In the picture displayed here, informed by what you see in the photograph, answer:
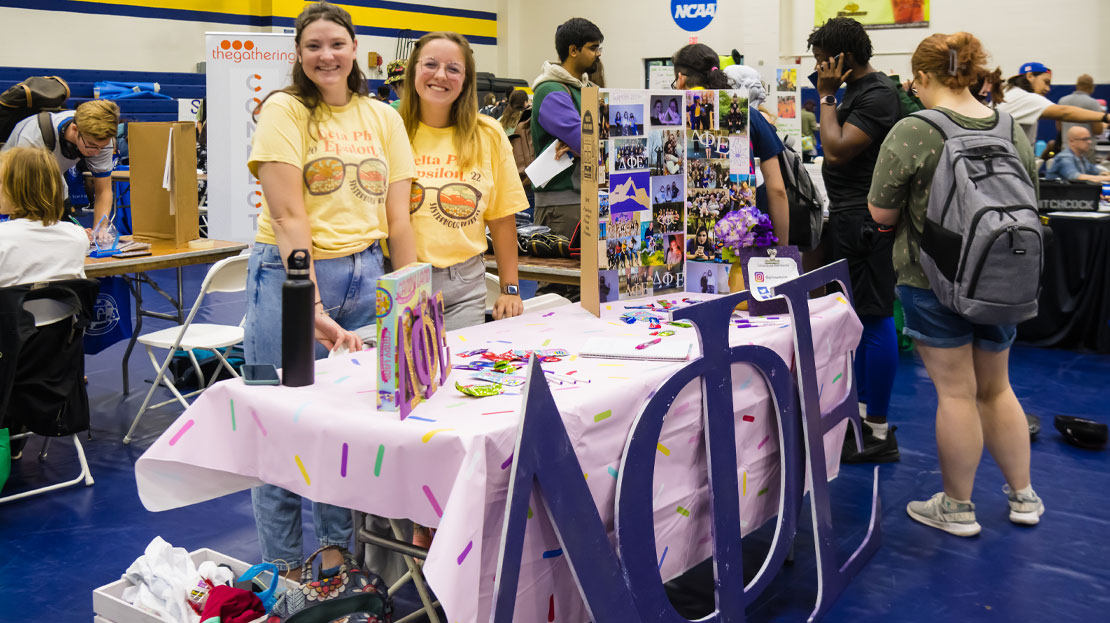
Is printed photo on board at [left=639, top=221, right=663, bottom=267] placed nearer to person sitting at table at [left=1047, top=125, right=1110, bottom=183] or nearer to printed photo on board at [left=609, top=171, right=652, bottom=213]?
printed photo on board at [left=609, top=171, right=652, bottom=213]

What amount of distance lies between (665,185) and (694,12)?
37.8 feet

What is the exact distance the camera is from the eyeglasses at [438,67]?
2.49 m

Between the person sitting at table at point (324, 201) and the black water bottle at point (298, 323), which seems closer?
the black water bottle at point (298, 323)

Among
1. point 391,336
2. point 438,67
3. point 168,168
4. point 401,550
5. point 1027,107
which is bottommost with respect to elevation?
point 401,550

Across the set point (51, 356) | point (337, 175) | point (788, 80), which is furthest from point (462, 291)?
point (788, 80)

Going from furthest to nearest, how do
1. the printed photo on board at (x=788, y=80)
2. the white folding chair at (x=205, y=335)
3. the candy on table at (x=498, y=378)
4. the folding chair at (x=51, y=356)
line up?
1. the printed photo on board at (x=788, y=80)
2. the white folding chair at (x=205, y=335)
3. the folding chair at (x=51, y=356)
4. the candy on table at (x=498, y=378)

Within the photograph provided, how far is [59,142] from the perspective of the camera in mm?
4793

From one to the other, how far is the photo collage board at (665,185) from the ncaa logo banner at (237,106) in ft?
6.46

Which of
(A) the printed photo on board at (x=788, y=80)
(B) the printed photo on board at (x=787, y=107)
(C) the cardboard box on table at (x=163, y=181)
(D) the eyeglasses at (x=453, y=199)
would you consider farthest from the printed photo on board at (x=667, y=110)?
(A) the printed photo on board at (x=788, y=80)

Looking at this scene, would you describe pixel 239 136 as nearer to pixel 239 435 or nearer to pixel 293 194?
pixel 293 194

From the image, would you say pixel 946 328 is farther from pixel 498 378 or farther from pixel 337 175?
pixel 337 175

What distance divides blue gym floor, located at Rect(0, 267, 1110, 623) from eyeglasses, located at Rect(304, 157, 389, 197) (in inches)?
44.1

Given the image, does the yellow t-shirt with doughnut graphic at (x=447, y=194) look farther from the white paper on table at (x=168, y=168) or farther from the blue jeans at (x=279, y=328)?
the white paper on table at (x=168, y=168)

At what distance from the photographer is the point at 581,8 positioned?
53.3ft
